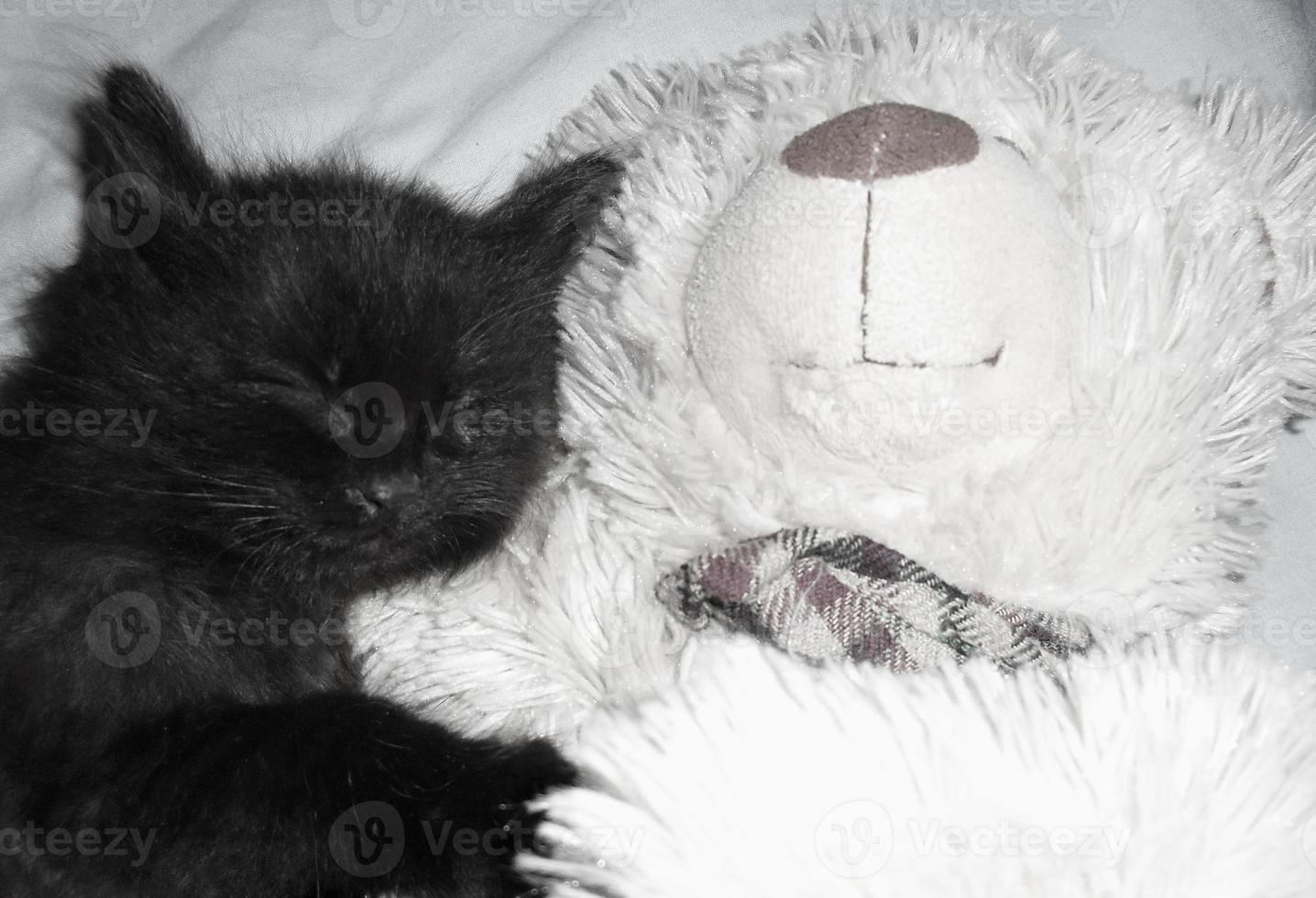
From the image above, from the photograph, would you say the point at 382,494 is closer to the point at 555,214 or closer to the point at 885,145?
the point at 555,214

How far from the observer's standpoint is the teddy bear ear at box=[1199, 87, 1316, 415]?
1.13 meters

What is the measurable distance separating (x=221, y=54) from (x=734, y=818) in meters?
1.24

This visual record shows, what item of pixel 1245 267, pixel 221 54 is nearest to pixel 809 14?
pixel 1245 267

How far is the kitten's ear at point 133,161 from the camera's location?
1.05 meters

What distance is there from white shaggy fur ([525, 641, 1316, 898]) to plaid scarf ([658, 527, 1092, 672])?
7 centimetres

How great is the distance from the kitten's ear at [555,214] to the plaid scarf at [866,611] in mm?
457

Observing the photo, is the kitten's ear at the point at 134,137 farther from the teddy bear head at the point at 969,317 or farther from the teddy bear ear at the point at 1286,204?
the teddy bear ear at the point at 1286,204

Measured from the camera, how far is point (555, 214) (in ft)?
3.99

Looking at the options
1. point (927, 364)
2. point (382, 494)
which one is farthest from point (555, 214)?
point (927, 364)

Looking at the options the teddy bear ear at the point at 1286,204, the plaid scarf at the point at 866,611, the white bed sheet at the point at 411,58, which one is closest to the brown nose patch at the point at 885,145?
the plaid scarf at the point at 866,611

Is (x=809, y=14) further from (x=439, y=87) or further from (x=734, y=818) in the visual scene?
(x=734, y=818)

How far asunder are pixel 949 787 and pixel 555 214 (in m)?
0.74

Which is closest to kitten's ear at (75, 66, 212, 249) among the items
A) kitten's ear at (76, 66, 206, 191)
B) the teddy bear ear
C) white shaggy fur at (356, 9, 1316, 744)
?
kitten's ear at (76, 66, 206, 191)

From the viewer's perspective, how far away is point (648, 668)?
104cm
